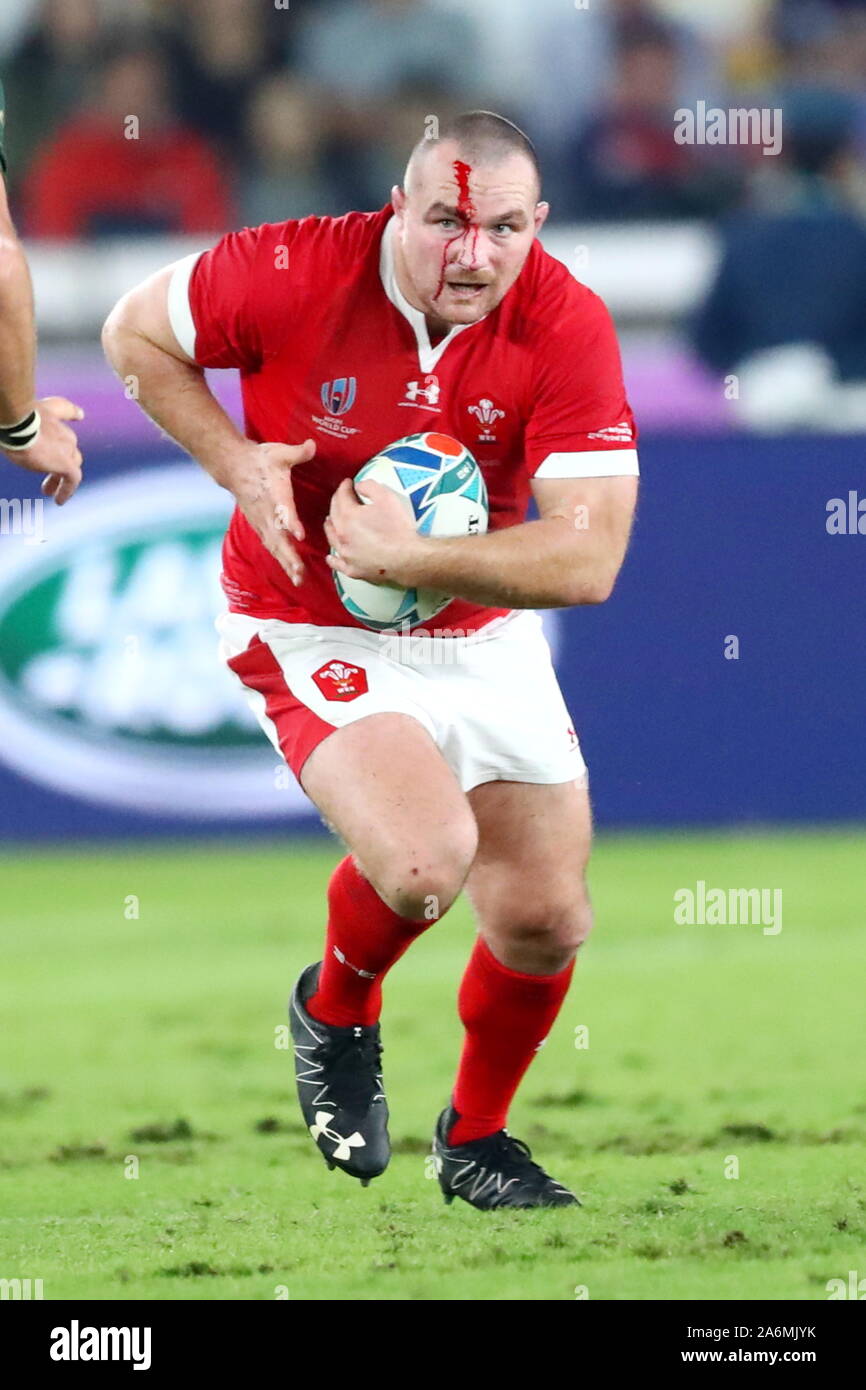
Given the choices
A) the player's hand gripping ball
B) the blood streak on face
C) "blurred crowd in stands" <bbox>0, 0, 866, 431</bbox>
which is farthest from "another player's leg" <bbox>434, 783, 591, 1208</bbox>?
"blurred crowd in stands" <bbox>0, 0, 866, 431</bbox>

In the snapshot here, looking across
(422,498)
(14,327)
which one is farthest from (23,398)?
(422,498)

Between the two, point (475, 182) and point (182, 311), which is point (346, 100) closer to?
point (182, 311)

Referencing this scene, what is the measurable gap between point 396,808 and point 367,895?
A: 0.30 metres

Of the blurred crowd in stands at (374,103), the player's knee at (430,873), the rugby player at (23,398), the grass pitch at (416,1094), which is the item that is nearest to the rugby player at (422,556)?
the player's knee at (430,873)

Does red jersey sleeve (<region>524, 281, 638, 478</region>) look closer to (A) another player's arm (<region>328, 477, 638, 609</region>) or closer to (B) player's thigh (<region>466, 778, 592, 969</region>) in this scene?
(A) another player's arm (<region>328, 477, 638, 609</region>)

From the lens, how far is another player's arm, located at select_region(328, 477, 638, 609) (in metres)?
4.53

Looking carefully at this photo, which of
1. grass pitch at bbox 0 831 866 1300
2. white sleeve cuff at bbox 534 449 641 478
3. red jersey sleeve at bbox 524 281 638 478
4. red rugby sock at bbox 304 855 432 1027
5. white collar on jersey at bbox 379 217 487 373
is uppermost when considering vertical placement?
white collar on jersey at bbox 379 217 487 373

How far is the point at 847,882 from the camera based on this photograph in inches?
351

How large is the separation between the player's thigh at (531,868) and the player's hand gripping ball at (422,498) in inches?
20.1

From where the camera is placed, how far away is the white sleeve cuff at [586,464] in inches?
184

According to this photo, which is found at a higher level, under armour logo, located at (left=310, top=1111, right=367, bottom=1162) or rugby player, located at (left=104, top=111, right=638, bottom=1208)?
rugby player, located at (left=104, top=111, right=638, bottom=1208)

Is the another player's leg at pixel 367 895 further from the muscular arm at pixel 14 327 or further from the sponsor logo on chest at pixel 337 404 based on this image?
the muscular arm at pixel 14 327

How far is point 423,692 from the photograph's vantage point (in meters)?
4.95

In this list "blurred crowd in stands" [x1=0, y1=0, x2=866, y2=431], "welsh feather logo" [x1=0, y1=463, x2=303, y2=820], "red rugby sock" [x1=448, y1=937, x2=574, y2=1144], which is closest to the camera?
"red rugby sock" [x1=448, y1=937, x2=574, y2=1144]
